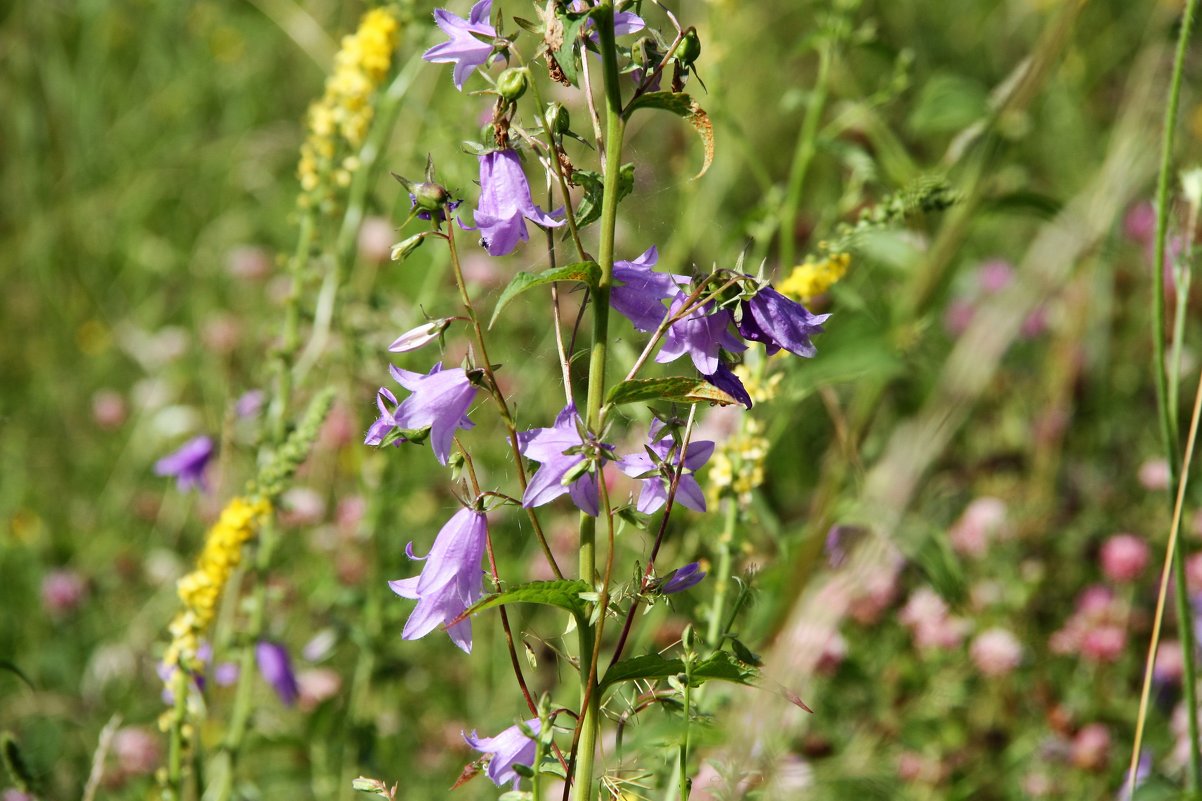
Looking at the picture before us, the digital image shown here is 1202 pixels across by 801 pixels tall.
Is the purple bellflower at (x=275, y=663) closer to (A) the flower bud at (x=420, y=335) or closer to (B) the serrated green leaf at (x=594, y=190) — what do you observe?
(A) the flower bud at (x=420, y=335)

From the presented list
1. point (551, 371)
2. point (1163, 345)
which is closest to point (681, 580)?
point (1163, 345)

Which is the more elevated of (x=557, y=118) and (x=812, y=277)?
(x=812, y=277)

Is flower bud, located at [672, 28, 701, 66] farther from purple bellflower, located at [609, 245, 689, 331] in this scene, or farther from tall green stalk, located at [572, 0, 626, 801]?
purple bellflower, located at [609, 245, 689, 331]

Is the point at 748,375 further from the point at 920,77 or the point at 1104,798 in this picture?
the point at 920,77

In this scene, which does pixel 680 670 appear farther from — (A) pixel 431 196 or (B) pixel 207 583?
(B) pixel 207 583

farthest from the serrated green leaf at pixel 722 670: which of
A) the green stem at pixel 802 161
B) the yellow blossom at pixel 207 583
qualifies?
the green stem at pixel 802 161

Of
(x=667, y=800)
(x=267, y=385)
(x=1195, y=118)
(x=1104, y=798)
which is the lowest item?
(x=667, y=800)

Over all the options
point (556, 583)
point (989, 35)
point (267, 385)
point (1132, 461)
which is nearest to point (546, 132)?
point (556, 583)
